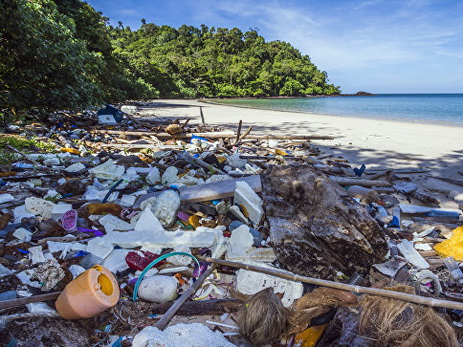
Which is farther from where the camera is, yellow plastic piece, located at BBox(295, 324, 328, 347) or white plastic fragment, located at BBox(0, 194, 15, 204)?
white plastic fragment, located at BBox(0, 194, 15, 204)

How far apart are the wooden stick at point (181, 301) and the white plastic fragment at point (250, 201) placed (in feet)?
3.32

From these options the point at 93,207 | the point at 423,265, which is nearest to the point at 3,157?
the point at 93,207

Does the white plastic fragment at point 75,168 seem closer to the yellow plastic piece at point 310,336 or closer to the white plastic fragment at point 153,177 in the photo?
the white plastic fragment at point 153,177

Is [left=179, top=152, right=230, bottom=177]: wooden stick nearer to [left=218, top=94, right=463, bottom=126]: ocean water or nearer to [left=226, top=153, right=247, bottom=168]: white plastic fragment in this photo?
[left=226, top=153, right=247, bottom=168]: white plastic fragment

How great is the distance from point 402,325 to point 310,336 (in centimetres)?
61

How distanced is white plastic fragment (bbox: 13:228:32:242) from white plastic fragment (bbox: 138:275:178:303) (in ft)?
5.37

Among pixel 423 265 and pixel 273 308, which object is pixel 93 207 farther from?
pixel 423 265

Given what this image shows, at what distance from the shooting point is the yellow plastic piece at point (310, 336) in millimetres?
1867

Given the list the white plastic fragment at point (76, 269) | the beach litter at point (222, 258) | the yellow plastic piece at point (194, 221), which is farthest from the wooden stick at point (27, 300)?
the yellow plastic piece at point (194, 221)

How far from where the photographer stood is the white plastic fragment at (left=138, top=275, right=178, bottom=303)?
2.26 meters

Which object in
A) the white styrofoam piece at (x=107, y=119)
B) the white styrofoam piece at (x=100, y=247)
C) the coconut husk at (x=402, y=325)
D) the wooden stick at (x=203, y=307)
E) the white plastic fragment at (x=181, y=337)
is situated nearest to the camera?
the coconut husk at (x=402, y=325)

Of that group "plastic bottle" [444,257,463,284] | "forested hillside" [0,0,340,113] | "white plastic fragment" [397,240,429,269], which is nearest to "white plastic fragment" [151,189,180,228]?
"white plastic fragment" [397,240,429,269]

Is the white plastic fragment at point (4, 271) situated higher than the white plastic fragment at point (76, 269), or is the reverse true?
the white plastic fragment at point (4, 271)

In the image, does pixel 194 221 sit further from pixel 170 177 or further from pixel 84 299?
pixel 84 299
